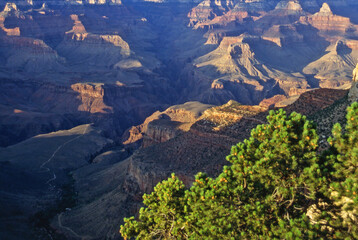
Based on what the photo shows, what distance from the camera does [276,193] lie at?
22031 mm

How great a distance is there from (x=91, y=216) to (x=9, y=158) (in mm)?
37665

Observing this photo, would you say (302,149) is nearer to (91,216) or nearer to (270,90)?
(91,216)

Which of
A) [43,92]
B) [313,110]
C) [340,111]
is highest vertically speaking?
[340,111]

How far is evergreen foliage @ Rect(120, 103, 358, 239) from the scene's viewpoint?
1994 centimetres

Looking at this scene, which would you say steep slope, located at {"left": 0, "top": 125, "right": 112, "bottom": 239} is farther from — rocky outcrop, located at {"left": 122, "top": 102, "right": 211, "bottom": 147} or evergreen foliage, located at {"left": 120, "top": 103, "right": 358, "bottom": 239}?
evergreen foliage, located at {"left": 120, "top": 103, "right": 358, "bottom": 239}

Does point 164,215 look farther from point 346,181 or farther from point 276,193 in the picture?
point 346,181

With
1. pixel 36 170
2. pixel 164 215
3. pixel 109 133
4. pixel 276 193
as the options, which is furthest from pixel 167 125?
pixel 109 133

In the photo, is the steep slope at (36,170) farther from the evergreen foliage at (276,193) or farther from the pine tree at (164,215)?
the evergreen foliage at (276,193)

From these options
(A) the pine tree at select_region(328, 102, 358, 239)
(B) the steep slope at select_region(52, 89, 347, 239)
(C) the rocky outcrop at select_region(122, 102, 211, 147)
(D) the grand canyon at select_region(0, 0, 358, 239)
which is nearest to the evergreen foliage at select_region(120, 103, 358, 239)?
(A) the pine tree at select_region(328, 102, 358, 239)

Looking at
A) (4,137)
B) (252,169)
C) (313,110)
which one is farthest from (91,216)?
(4,137)

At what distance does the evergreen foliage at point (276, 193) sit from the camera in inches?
A: 785

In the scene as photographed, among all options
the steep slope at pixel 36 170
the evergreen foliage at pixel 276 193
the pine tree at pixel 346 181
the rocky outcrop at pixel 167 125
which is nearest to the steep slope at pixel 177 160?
the steep slope at pixel 36 170

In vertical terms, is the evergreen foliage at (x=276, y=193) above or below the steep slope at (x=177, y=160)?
above

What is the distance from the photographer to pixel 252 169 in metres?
22.4
